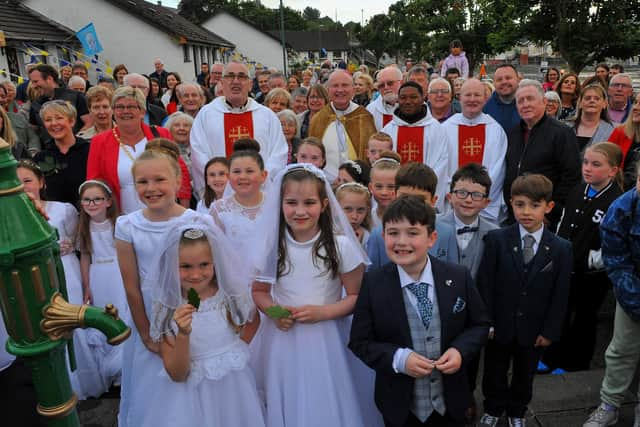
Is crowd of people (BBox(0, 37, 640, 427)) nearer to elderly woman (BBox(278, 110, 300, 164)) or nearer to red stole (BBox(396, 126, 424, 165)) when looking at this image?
red stole (BBox(396, 126, 424, 165))

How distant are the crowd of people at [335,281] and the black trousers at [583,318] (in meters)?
0.01

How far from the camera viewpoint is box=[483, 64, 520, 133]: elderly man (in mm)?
5359

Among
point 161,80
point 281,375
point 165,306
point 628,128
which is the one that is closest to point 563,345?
point 628,128

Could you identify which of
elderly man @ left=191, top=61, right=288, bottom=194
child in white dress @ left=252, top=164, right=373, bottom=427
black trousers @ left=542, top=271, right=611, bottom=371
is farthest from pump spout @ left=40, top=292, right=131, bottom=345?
elderly man @ left=191, top=61, right=288, bottom=194

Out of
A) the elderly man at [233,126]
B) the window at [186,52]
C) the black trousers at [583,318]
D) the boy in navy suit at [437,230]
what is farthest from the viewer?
the window at [186,52]

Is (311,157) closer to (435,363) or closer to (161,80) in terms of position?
(435,363)

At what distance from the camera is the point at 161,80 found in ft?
40.0

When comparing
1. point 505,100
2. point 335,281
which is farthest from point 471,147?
point 335,281

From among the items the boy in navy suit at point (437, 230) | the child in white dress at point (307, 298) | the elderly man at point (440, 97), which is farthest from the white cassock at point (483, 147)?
the child in white dress at point (307, 298)

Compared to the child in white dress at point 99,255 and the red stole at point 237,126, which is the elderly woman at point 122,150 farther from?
the red stole at point 237,126

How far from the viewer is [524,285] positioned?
2785 mm

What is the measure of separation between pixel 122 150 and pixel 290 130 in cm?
200

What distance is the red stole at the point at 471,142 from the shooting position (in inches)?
195

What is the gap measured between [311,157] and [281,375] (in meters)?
2.27
